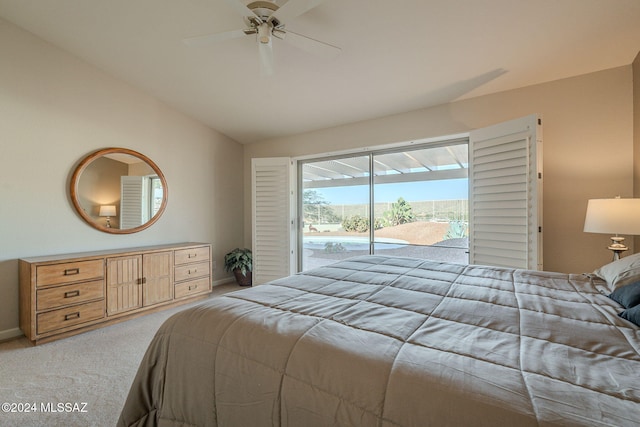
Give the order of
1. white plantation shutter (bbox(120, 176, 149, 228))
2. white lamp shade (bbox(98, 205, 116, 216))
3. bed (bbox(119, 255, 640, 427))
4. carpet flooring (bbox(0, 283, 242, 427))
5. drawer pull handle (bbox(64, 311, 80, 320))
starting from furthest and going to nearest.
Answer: white plantation shutter (bbox(120, 176, 149, 228)) < white lamp shade (bbox(98, 205, 116, 216)) < drawer pull handle (bbox(64, 311, 80, 320)) < carpet flooring (bbox(0, 283, 242, 427)) < bed (bbox(119, 255, 640, 427))

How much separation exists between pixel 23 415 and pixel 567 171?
453 centimetres

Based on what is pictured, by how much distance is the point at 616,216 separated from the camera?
80.7 inches

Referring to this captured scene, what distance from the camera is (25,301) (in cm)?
255

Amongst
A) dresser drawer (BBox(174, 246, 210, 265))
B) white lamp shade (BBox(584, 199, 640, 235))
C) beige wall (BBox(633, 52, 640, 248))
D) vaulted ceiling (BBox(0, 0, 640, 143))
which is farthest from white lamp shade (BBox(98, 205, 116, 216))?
beige wall (BBox(633, 52, 640, 248))

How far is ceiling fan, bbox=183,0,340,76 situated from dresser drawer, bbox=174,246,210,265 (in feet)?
7.90

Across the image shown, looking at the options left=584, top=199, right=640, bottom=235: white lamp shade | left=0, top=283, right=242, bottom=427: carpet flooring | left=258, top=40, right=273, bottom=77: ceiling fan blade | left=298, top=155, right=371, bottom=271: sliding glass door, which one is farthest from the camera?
left=298, top=155, right=371, bottom=271: sliding glass door

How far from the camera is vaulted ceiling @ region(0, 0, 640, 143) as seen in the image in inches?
81.6

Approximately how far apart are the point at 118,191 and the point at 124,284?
1162 millimetres

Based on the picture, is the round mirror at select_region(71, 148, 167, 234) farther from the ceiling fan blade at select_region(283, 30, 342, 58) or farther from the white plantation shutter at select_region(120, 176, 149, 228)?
the ceiling fan blade at select_region(283, 30, 342, 58)

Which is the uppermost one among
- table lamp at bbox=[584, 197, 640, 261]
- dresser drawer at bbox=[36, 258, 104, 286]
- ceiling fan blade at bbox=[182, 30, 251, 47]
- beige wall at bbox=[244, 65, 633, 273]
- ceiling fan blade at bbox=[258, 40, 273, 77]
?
ceiling fan blade at bbox=[182, 30, 251, 47]

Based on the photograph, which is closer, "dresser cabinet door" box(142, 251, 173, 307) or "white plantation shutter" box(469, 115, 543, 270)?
"white plantation shutter" box(469, 115, 543, 270)

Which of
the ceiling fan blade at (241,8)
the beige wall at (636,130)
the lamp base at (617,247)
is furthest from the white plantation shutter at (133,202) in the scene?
the beige wall at (636,130)

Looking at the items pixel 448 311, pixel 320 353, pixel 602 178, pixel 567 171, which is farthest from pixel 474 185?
pixel 320 353

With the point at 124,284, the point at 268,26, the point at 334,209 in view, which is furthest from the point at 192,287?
the point at 268,26
